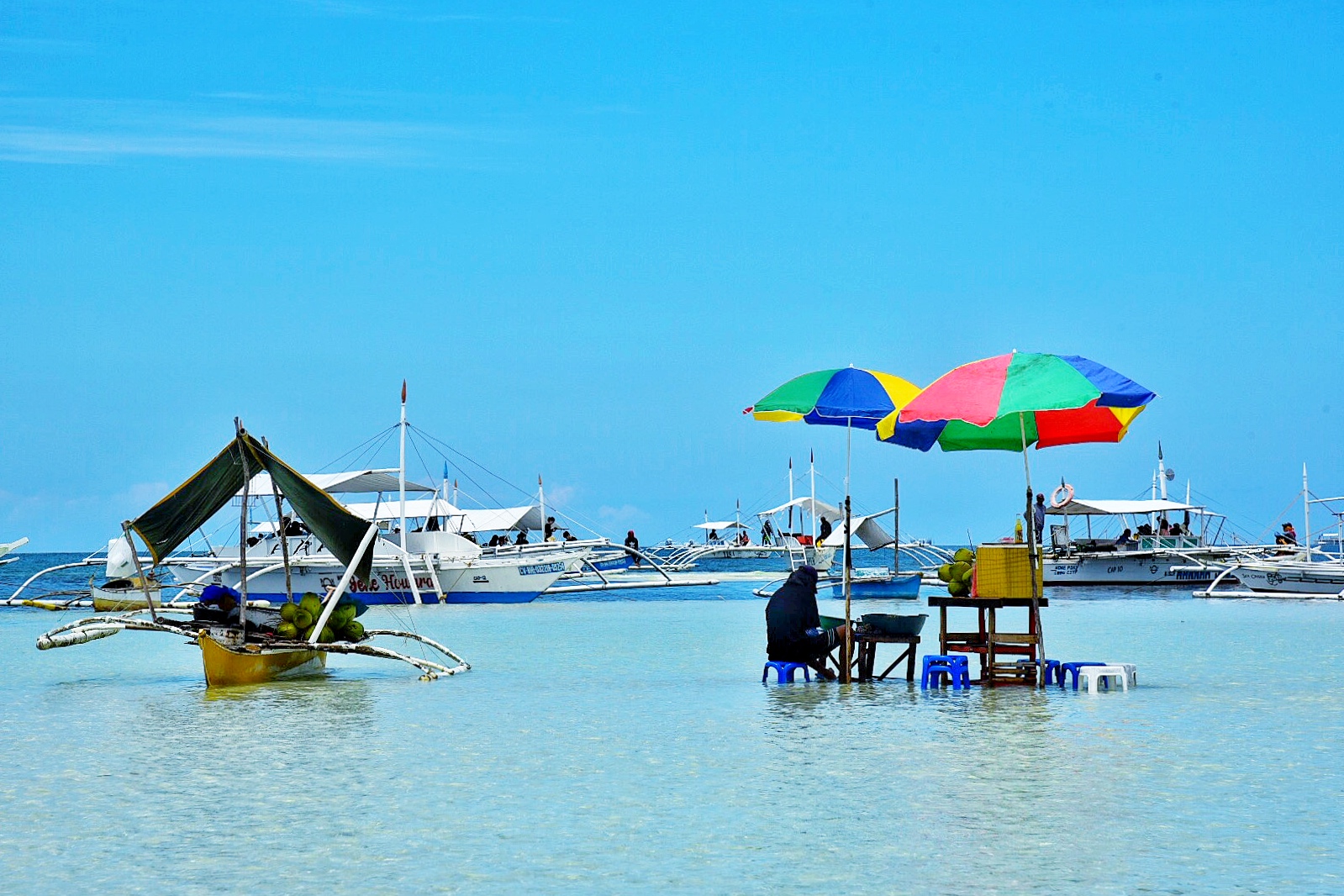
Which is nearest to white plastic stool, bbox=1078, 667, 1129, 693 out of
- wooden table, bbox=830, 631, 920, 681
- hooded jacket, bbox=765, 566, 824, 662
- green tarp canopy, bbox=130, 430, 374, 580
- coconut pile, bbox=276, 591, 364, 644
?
wooden table, bbox=830, 631, 920, 681

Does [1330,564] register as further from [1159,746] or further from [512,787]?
[512,787]

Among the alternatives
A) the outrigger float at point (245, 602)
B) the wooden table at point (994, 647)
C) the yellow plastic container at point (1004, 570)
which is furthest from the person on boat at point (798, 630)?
the outrigger float at point (245, 602)

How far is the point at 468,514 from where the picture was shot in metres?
55.1

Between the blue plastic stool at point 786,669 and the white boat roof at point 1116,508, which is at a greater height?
the white boat roof at point 1116,508

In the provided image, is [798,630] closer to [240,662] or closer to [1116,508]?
[240,662]

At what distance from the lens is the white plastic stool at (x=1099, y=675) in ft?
47.8

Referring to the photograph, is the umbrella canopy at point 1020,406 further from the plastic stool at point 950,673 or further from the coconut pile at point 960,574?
the plastic stool at point 950,673

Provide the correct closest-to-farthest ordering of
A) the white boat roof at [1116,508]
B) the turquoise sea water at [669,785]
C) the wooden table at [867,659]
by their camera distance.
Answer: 1. the turquoise sea water at [669,785]
2. the wooden table at [867,659]
3. the white boat roof at [1116,508]

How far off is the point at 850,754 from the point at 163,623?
918 centimetres

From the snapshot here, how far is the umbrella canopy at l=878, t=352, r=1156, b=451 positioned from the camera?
13.1 m

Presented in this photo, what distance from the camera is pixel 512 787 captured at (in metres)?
9.78

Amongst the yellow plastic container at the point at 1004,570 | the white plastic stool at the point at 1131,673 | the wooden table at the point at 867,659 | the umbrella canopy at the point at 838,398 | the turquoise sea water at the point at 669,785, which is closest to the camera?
the turquoise sea water at the point at 669,785

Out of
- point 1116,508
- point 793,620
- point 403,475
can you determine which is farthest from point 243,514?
point 1116,508

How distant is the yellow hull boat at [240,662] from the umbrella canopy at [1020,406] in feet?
24.4
